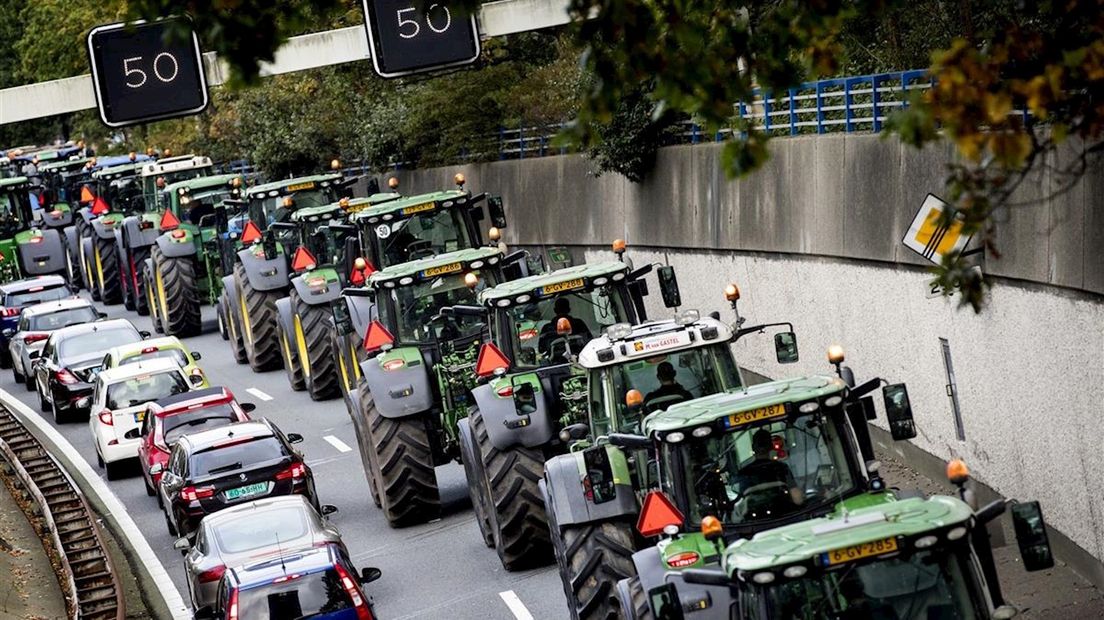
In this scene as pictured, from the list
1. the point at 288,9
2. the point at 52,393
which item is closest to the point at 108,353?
the point at 52,393

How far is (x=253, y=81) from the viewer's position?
9008 mm

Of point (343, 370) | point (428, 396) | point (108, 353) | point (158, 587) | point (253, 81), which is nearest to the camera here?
point (253, 81)

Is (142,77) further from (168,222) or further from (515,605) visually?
(168,222)

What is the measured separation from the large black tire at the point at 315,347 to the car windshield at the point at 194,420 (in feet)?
11.0

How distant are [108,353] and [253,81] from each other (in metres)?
22.1

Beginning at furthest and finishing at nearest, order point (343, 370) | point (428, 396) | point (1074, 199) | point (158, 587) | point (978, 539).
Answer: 1. point (343, 370)
2. point (158, 587)
3. point (428, 396)
4. point (1074, 199)
5. point (978, 539)

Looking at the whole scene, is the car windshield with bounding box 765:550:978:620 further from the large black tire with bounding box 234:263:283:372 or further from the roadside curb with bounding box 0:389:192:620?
the large black tire with bounding box 234:263:283:372

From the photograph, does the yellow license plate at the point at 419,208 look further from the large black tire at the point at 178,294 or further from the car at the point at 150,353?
the large black tire at the point at 178,294

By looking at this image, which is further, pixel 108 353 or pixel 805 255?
pixel 108 353

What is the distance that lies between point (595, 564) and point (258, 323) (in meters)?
19.2

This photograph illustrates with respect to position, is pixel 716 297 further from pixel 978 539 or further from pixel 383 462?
pixel 978 539

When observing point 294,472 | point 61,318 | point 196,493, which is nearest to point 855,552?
point 294,472

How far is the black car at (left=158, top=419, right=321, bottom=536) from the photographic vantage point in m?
21.8

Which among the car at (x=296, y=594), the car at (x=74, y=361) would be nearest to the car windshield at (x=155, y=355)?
the car at (x=74, y=361)
